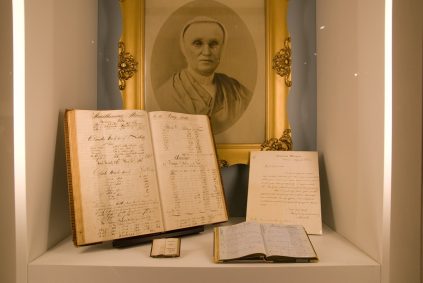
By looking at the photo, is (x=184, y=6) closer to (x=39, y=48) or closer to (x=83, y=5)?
(x=83, y=5)

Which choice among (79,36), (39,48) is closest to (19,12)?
(39,48)

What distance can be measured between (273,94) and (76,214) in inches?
34.5

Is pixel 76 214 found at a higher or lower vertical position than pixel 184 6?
lower

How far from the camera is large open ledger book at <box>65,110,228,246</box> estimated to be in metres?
1.03

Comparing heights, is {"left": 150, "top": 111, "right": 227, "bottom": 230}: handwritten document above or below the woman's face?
below

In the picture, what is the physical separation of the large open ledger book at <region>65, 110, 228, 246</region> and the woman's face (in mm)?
278

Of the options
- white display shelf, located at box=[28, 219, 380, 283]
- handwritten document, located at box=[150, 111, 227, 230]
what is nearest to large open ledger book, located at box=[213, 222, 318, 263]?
white display shelf, located at box=[28, 219, 380, 283]

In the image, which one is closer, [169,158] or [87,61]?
[169,158]

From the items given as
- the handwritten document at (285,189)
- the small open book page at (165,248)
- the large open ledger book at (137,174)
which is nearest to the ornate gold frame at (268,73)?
the handwritten document at (285,189)

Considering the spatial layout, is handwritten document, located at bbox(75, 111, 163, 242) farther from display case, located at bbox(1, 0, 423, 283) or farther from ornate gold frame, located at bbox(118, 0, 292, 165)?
ornate gold frame, located at bbox(118, 0, 292, 165)

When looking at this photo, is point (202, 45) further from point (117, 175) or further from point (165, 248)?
point (165, 248)

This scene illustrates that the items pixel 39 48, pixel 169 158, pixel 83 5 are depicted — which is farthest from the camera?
pixel 83 5

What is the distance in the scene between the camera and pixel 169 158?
1.20 m

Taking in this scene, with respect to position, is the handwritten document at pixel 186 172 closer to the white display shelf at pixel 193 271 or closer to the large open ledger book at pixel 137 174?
the large open ledger book at pixel 137 174
